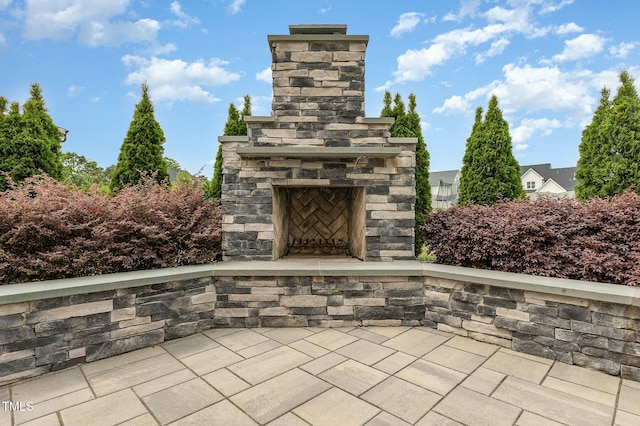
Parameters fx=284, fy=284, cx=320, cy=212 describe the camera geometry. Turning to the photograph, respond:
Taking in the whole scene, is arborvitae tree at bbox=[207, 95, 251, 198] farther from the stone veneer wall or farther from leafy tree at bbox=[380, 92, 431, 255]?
leafy tree at bbox=[380, 92, 431, 255]

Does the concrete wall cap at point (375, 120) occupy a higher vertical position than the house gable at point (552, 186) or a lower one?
lower

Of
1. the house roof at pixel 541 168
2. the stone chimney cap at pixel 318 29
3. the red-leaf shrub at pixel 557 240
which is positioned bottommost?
the red-leaf shrub at pixel 557 240

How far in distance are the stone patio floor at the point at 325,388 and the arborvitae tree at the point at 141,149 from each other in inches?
137

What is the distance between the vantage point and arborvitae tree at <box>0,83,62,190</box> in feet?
15.9

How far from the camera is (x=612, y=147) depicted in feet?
14.9

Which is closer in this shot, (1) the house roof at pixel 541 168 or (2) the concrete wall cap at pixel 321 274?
(2) the concrete wall cap at pixel 321 274

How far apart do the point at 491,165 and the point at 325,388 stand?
14.9ft

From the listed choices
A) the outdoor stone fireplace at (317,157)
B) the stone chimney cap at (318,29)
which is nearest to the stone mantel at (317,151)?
the outdoor stone fireplace at (317,157)

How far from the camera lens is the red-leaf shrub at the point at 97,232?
250cm

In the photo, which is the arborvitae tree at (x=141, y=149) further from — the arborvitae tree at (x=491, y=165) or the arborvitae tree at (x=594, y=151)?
the arborvitae tree at (x=594, y=151)

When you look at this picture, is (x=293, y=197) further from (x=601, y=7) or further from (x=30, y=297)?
(x=601, y=7)

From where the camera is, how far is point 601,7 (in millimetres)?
4320

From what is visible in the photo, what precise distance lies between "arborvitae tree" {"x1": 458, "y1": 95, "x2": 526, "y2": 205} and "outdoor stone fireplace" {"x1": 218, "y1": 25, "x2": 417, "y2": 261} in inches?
81.5

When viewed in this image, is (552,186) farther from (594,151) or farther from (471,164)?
(471,164)
